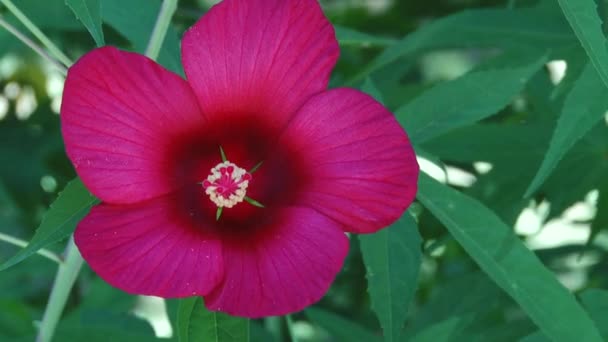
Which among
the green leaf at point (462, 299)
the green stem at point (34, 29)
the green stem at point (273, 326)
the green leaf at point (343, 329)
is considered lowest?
the green stem at point (273, 326)

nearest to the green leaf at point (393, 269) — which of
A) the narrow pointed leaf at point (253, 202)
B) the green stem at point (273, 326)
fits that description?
the narrow pointed leaf at point (253, 202)

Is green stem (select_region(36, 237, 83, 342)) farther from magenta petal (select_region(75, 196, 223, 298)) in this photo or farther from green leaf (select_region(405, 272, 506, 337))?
green leaf (select_region(405, 272, 506, 337))

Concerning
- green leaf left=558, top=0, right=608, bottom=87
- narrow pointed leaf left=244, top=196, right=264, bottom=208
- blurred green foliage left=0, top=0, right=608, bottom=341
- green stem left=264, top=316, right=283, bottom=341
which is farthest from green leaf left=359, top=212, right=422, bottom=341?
green stem left=264, top=316, right=283, bottom=341

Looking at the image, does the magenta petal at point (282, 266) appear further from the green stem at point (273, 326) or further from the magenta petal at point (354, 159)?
the green stem at point (273, 326)

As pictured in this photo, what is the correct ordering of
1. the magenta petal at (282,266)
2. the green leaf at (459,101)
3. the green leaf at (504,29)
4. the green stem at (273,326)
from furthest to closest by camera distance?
the green stem at (273,326) < the green leaf at (504,29) < the green leaf at (459,101) < the magenta petal at (282,266)

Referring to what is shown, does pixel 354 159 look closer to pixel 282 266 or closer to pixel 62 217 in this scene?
pixel 282 266

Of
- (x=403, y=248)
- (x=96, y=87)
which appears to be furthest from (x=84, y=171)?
(x=403, y=248)

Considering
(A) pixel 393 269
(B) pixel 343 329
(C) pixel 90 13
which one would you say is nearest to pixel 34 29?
(C) pixel 90 13
